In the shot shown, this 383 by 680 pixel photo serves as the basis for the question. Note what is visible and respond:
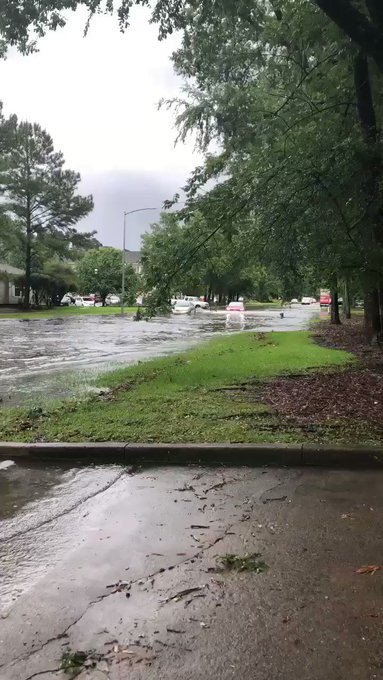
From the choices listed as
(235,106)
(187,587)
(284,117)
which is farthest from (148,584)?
(235,106)

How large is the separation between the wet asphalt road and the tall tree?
152 feet

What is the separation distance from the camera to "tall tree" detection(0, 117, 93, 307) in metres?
48.4

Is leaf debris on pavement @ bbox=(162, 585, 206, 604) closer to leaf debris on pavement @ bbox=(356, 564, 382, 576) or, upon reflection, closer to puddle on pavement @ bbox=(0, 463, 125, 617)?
puddle on pavement @ bbox=(0, 463, 125, 617)

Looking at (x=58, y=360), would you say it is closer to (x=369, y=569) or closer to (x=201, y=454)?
(x=201, y=454)

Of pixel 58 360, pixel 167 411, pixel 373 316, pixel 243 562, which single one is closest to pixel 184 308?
pixel 373 316

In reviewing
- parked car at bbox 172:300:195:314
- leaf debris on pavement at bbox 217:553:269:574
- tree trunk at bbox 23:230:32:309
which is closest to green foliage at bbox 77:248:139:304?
parked car at bbox 172:300:195:314

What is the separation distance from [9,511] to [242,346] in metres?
14.0

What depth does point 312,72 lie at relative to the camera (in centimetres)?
1187

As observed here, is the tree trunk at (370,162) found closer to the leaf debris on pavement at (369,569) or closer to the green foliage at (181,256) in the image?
the green foliage at (181,256)

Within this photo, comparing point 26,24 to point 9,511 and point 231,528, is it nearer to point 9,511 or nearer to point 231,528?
point 9,511

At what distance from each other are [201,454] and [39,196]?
48.3m

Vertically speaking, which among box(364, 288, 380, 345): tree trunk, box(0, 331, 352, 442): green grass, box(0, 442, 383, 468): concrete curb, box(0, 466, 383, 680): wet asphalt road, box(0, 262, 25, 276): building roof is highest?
box(0, 262, 25, 276): building roof

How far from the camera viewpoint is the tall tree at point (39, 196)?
48.4 m

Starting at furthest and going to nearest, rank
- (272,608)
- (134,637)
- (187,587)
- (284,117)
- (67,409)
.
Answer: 1. (284,117)
2. (67,409)
3. (187,587)
4. (272,608)
5. (134,637)
